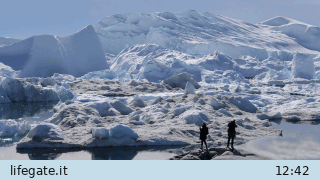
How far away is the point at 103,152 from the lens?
365 inches

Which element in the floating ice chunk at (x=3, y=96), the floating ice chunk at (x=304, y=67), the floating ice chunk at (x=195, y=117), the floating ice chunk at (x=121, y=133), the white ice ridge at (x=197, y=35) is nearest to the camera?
the floating ice chunk at (x=121, y=133)

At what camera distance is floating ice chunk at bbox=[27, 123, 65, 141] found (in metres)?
10.0

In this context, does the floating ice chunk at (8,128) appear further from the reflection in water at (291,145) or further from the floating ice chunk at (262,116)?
the floating ice chunk at (262,116)

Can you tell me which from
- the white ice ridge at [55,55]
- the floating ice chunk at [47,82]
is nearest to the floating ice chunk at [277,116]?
the floating ice chunk at [47,82]

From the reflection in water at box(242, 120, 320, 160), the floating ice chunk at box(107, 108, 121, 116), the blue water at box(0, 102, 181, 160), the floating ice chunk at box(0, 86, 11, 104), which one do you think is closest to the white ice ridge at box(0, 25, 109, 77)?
the floating ice chunk at box(0, 86, 11, 104)

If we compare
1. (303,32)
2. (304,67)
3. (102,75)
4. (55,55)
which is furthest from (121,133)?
(303,32)

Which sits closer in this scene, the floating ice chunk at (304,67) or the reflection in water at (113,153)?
the reflection in water at (113,153)

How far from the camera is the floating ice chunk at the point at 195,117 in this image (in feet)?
41.0

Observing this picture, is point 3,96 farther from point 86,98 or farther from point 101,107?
point 101,107

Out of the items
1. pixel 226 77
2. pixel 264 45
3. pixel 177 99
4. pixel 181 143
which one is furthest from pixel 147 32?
pixel 181 143

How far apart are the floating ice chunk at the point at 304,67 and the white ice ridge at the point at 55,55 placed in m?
24.3

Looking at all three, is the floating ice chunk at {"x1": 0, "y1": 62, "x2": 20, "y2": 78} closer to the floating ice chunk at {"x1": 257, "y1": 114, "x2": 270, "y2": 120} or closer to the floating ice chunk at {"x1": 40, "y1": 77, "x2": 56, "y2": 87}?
the floating ice chunk at {"x1": 40, "y1": 77, "x2": 56, "y2": 87}

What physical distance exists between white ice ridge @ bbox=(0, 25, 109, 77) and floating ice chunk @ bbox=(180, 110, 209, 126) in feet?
93.0

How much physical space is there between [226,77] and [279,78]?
6.89 m
